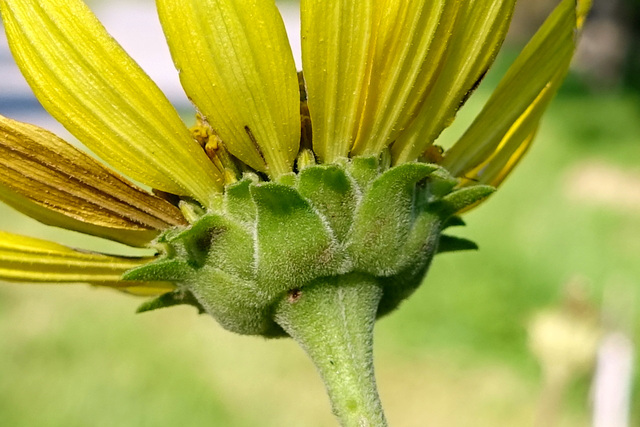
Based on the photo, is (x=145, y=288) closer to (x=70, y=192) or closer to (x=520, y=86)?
(x=70, y=192)

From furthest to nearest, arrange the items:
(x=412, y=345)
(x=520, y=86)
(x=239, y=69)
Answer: (x=412, y=345) < (x=520, y=86) < (x=239, y=69)

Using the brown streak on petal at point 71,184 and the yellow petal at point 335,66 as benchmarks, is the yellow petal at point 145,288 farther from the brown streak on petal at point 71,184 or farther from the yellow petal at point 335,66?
the yellow petal at point 335,66

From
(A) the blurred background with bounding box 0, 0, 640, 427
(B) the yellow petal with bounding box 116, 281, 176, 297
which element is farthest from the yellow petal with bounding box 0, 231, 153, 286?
(A) the blurred background with bounding box 0, 0, 640, 427

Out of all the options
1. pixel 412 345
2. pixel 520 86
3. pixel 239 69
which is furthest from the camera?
pixel 412 345

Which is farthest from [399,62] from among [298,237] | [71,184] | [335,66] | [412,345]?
[412,345]

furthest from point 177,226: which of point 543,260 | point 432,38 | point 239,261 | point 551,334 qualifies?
point 543,260

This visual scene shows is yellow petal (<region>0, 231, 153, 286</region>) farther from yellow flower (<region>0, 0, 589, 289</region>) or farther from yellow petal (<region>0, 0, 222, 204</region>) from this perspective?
yellow petal (<region>0, 0, 222, 204</region>)

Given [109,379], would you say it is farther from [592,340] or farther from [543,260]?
[592,340]
